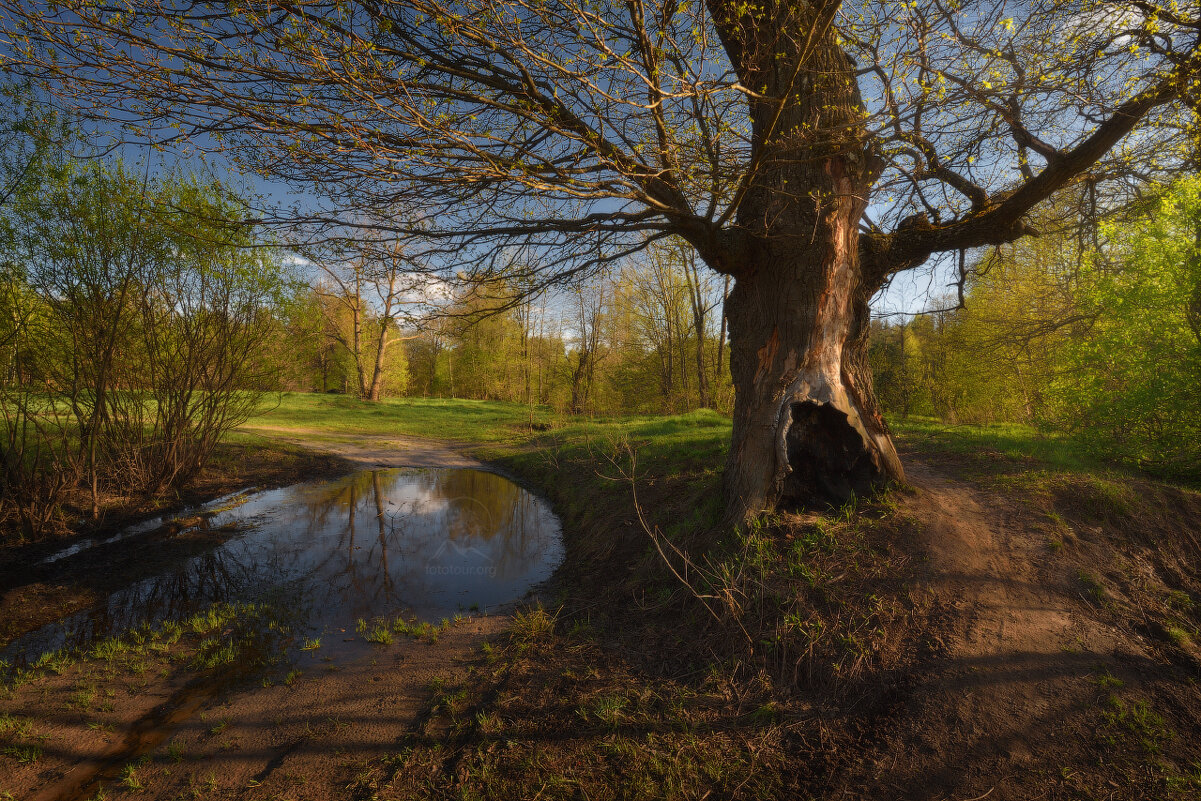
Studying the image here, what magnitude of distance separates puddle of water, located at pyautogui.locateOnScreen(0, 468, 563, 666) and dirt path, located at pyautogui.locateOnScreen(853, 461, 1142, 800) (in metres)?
4.06

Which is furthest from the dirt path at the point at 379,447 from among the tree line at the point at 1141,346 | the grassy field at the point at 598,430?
the tree line at the point at 1141,346

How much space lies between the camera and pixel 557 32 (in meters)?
3.35

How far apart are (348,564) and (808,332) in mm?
6390

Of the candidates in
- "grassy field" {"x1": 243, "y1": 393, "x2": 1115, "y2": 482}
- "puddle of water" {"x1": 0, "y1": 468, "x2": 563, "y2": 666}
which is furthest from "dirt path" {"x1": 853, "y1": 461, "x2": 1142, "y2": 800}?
"puddle of water" {"x1": 0, "y1": 468, "x2": 563, "y2": 666}

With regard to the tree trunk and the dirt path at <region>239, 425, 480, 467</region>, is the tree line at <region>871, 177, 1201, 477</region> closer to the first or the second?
the tree trunk

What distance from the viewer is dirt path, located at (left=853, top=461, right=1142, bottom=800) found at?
2387 millimetres

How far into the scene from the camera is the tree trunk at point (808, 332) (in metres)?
4.48

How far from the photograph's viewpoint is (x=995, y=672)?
2826mm

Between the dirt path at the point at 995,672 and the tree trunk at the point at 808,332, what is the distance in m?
0.95

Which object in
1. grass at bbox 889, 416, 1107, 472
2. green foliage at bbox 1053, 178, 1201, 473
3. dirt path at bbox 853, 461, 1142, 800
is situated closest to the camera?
dirt path at bbox 853, 461, 1142, 800

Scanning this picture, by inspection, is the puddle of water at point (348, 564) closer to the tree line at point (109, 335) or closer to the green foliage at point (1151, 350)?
the tree line at point (109, 335)

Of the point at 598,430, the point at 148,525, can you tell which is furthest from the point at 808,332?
the point at 148,525

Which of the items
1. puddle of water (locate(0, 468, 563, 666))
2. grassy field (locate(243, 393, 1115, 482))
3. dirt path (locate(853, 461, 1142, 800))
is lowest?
puddle of water (locate(0, 468, 563, 666))

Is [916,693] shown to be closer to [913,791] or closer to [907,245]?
[913,791]
